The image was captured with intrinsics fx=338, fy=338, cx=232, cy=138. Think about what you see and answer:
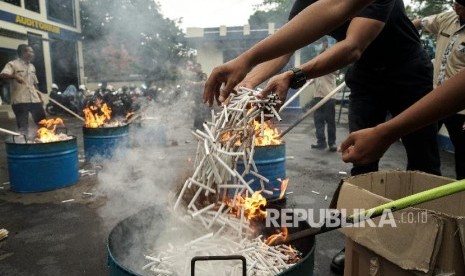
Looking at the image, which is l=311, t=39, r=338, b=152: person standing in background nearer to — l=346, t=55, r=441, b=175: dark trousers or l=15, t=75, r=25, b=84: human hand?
l=346, t=55, r=441, b=175: dark trousers

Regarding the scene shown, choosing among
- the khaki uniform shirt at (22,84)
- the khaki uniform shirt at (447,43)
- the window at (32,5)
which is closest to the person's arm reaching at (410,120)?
the khaki uniform shirt at (447,43)

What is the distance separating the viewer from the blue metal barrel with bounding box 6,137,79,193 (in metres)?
5.65

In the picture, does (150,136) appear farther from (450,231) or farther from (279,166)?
(450,231)

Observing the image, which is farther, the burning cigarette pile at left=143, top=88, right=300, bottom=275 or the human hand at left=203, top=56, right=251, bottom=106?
the burning cigarette pile at left=143, top=88, right=300, bottom=275

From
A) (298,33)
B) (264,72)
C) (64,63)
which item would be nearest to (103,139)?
(264,72)

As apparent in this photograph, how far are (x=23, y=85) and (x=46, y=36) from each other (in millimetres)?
16652

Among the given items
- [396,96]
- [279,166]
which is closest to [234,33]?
[279,166]

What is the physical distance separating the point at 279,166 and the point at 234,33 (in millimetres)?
19728

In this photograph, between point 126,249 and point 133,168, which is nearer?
Result: point 126,249

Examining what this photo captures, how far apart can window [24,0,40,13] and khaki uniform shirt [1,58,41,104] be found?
1524 centimetres

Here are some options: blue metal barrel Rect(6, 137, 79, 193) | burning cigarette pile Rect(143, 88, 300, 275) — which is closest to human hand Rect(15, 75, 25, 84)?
blue metal barrel Rect(6, 137, 79, 193)

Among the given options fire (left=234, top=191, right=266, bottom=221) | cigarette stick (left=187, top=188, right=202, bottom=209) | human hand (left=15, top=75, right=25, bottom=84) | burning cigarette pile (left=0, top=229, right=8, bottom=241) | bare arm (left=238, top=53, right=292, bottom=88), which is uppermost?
human hand (left=15, top=75, right=25, bottom=84)

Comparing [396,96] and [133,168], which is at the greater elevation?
[396,96]

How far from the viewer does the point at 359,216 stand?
1.73 m
